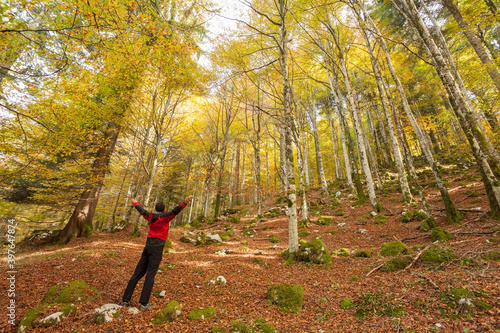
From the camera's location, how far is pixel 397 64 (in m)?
14.4

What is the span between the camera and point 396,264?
415cm

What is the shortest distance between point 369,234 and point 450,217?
2.46 m

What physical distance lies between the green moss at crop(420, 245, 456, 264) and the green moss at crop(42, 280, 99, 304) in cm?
668

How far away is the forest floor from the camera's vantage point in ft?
8.55

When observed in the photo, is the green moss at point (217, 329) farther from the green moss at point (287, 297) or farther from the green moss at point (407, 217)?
the green moss at point (407, 217)

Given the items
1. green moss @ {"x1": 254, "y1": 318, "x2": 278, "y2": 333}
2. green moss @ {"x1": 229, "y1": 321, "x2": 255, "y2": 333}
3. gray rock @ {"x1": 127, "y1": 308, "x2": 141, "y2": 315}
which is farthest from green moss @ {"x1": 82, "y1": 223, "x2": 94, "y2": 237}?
green moss @ {"x1": 254, "y1": 318, "x2": 278, "y2": 333}

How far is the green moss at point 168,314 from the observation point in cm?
290

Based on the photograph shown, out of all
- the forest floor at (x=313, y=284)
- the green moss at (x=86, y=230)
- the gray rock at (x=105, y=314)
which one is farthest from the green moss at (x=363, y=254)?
the green moss at (x=86, y=230)

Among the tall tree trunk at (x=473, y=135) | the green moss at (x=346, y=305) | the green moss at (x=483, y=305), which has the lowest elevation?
the green moss at (x=346, y=305)

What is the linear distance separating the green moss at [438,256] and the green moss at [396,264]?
0.30 meters

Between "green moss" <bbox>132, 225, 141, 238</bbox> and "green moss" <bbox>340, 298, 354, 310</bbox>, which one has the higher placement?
"green moss" <bbox>132, 225, 141, 238</bbox>

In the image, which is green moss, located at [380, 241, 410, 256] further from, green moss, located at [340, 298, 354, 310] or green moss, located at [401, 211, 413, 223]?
green moss, located at [401, 211, 413, 223]

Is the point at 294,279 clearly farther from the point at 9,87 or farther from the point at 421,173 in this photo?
the point at 421,173

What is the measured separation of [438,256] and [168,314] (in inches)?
207
